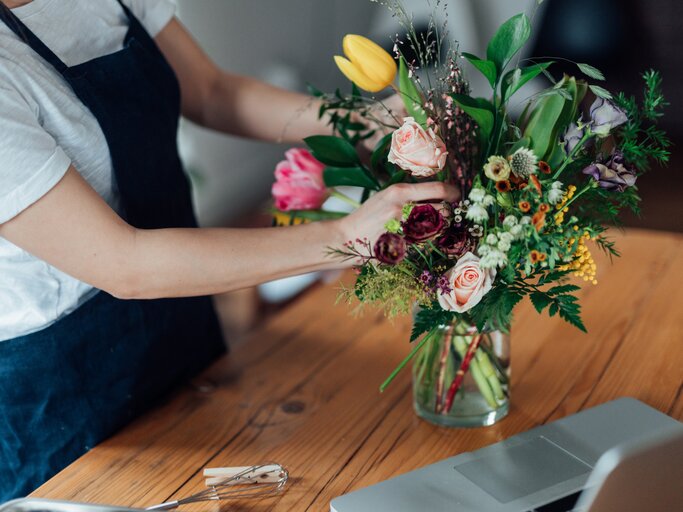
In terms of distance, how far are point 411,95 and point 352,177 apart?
15 centimetres

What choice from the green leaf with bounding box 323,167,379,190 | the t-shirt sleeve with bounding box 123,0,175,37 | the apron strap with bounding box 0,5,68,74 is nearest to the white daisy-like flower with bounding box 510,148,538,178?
the green leaf with bounding box 323,167,379,190

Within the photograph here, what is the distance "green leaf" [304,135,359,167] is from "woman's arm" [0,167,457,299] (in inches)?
4.0

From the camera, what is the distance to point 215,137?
140 inches

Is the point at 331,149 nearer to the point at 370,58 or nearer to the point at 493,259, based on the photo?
the point at 370,58

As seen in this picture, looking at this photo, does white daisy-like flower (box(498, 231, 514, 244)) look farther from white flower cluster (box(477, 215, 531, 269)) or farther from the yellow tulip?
the yellow tulip

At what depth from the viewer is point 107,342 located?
1255 mm

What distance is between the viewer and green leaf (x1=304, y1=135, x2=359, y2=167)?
1123 mm

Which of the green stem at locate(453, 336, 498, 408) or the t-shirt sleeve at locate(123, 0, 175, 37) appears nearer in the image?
the green stem at locate(453, 336, 498, 408)

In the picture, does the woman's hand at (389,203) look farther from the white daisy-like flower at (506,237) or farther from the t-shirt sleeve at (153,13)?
the t-shirt sleeve at (153,13)

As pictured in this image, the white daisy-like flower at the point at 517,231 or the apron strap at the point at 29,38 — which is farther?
the apron strap at the point at 29,38

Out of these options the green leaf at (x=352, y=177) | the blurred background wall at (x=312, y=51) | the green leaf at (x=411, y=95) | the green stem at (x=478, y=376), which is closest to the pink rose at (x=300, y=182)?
the green leaf at (x=352, y=177)

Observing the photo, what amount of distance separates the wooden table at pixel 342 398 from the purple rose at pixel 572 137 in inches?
16.9

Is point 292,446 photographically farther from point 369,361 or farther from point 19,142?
point 19,142

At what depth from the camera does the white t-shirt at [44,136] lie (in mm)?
991
